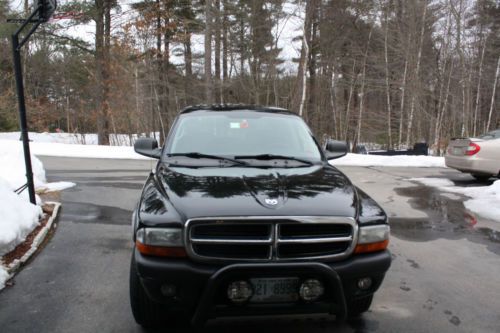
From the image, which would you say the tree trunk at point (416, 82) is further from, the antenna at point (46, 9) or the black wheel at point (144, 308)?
the black wheel at point (144, 308)

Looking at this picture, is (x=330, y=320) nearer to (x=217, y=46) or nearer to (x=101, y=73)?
(x=101, y=73)

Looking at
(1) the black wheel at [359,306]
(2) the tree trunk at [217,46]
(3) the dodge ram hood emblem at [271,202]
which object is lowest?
(1) the black wheel at [359,306]

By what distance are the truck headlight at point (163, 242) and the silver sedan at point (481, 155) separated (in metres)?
9.83

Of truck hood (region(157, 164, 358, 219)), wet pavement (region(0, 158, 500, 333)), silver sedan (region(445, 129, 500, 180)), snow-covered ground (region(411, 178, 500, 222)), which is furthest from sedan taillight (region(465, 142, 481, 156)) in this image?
truck hood (region(157, 164, 358, 219))

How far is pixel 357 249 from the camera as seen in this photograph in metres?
2.76

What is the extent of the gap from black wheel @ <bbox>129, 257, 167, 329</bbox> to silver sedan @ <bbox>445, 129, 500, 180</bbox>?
9.69m

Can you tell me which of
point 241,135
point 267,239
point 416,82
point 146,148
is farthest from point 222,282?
point 416,82

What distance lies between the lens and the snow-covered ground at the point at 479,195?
756 centimetres

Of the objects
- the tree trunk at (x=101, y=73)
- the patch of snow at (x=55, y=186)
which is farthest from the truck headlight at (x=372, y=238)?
the tree trunk at (x=101, y=73)

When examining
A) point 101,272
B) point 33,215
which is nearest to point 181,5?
point 33,215

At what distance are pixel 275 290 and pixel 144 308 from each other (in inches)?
39.2

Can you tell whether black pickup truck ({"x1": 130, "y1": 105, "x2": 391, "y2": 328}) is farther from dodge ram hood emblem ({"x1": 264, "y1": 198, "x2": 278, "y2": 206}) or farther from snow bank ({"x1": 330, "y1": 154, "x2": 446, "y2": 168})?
snow bank ({"x1": 330, "y1": 154, "x2": 446, "y2": 168})

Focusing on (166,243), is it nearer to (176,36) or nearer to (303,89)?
(303,89)

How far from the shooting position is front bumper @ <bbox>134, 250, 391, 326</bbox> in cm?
247
